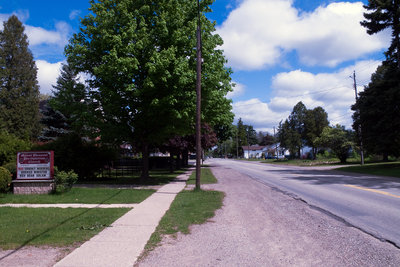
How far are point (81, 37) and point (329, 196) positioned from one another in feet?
49.5

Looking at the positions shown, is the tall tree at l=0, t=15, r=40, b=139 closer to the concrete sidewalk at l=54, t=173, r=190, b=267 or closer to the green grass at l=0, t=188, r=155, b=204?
the green grass at l=0, t=188, r=155, b=204

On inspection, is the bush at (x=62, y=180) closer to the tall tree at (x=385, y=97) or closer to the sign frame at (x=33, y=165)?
the sign frame at (x=33, y=165)

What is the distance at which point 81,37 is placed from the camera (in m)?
17.3

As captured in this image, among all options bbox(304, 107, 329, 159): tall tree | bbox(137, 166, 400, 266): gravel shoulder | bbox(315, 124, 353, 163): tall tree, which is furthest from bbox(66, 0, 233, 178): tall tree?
bbox(304, 107, 329, 159): tall tree

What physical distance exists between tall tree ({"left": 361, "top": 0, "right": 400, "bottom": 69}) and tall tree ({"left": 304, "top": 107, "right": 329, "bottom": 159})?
147ft

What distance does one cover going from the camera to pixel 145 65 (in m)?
14.1

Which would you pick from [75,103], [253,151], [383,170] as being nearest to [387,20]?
[383,170]

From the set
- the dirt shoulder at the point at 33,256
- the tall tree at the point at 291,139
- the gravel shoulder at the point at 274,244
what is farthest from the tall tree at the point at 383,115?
the tall tree at the point at 291,139

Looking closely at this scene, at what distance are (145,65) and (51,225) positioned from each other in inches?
347

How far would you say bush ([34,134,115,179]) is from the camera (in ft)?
59.4

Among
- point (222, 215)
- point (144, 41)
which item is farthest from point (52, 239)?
point (144, 41)

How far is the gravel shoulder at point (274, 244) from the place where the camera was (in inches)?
193

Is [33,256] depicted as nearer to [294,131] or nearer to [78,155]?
[78,155]

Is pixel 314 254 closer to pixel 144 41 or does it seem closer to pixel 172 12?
pixel 144 41
